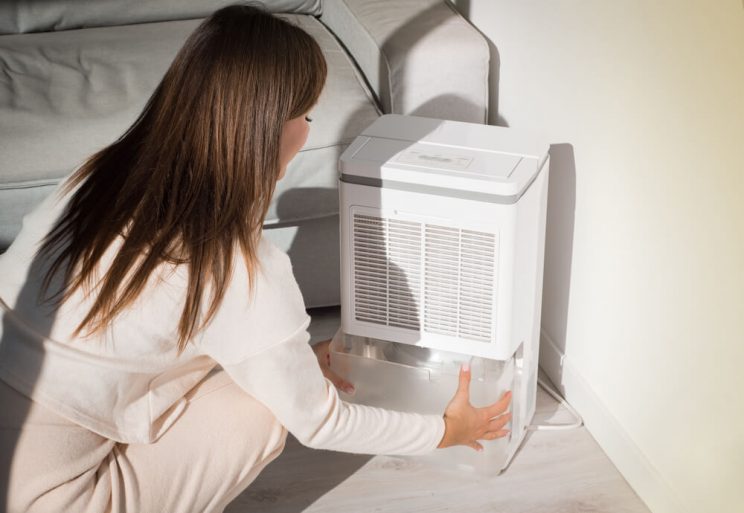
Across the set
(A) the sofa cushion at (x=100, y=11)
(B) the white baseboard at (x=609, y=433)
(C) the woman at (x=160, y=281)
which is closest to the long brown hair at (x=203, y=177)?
(C) the woman at (x=160, y=281)

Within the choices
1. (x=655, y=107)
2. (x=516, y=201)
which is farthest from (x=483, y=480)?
(x=655, y=107)

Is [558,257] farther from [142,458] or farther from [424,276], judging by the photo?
[142,458]

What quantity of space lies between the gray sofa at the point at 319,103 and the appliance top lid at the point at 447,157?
0.93ft

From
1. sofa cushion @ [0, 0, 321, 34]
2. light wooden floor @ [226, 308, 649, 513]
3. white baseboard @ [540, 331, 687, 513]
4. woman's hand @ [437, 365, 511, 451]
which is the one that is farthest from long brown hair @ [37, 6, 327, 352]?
sofa cushion @ [0, 0, 321, 34]

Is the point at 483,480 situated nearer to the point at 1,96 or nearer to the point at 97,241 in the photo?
the point at 97,241

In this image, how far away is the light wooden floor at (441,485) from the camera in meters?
1.59

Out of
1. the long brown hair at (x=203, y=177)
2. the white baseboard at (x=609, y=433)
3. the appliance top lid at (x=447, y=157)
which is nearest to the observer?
the long brown hair at (x=203, y=177)

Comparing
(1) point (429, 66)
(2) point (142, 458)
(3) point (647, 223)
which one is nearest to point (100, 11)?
(1) point (429, 66)

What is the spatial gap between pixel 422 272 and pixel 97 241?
0.55 metres

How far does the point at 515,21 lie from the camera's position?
72.2 inches

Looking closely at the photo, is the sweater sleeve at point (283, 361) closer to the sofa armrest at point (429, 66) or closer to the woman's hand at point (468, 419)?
the woman's hand at point (468, 419)

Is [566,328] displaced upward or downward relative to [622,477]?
upward

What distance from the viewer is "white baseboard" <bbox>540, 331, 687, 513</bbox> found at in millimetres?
1531

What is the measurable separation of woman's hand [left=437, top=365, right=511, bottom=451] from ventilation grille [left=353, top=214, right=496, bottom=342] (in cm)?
10
